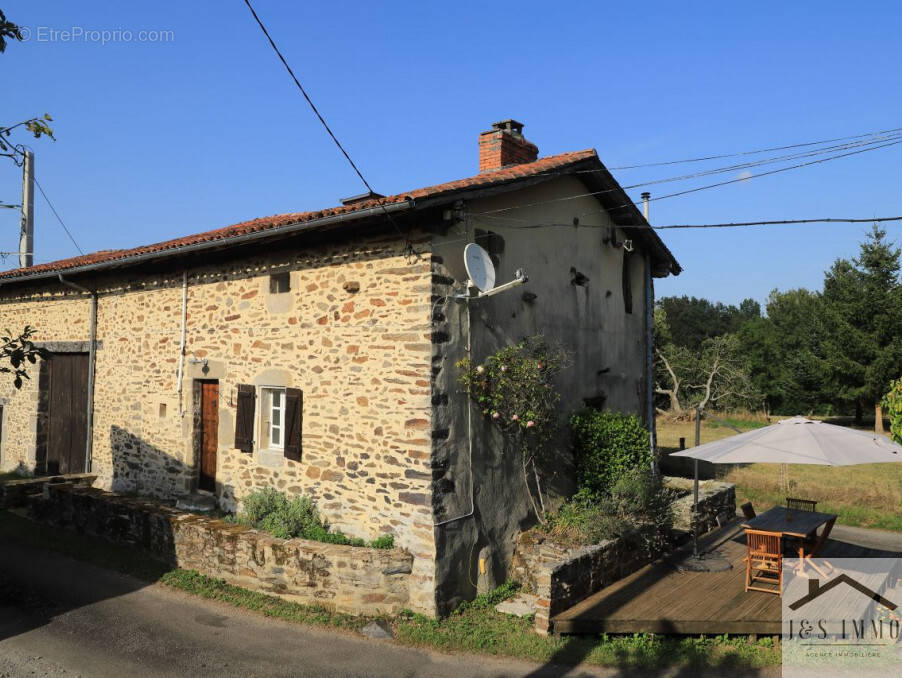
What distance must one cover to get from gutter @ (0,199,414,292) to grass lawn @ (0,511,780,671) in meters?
4.38

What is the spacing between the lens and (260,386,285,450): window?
8.45 metres

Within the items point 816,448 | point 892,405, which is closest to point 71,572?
point 816,448

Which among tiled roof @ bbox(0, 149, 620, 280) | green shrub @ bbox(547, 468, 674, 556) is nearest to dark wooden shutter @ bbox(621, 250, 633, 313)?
tiled roof @ bbox(0, 149, 620, 280)

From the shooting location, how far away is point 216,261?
9148 mm

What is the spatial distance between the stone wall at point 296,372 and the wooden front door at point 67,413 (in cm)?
56

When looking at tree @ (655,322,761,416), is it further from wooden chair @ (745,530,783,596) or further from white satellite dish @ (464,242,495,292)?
white satellite dish @ (464,242,495,292)

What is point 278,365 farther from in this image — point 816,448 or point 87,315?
point 816,448

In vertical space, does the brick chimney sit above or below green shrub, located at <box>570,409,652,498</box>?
above

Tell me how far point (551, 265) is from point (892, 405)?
4.65 meters

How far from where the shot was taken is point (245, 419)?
859cm

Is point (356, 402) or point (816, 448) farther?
point (356, 402)

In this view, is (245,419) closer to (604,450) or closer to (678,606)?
(604,450)

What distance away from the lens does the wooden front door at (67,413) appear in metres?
11.6

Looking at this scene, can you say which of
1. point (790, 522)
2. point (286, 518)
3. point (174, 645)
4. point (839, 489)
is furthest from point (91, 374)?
point (839, 489)
